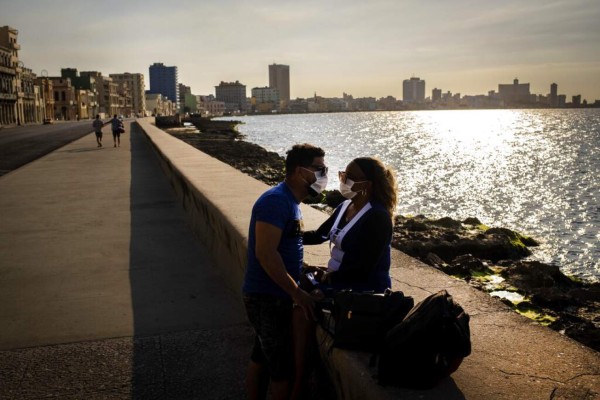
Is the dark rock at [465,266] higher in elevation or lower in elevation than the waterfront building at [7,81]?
lower

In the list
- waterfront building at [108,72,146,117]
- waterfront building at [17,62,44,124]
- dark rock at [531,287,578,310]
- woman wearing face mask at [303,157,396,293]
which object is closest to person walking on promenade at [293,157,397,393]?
woman wearing face mask at [303,157,396,293]

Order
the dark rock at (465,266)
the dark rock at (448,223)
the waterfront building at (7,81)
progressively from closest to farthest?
1. the dark rock at (465,266)
2. the dark rock at (448,223)
3. the waterfront building at (7,81)

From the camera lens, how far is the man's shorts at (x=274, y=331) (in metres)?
2.90

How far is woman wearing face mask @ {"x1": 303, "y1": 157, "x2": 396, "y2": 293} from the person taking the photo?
9.47ft

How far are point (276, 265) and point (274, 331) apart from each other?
0.38 meters

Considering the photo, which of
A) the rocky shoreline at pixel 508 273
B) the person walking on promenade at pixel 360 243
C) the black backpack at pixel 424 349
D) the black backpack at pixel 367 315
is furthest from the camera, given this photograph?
the rocky shoreline at pixel 508 273

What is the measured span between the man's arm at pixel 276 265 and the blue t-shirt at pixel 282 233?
0.04 m

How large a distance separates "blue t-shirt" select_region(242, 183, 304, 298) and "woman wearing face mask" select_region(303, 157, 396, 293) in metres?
0.22

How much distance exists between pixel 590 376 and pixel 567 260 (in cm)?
1446

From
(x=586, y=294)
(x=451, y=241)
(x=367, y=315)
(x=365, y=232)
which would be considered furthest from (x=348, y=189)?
(x=451, y=241)

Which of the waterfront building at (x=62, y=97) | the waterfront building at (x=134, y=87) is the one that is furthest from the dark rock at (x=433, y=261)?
the waterfront building at (x=134, y=87)

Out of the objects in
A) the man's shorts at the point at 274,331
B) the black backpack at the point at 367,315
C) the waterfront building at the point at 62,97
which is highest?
the waterfront building at the point at 62,97

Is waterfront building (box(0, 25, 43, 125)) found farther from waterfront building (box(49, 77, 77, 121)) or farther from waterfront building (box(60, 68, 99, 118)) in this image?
waterfront building (box(60, 68, 99, 118))

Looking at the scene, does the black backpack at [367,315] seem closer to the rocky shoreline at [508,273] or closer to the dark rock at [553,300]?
the rocky shoreline at [508,273]
